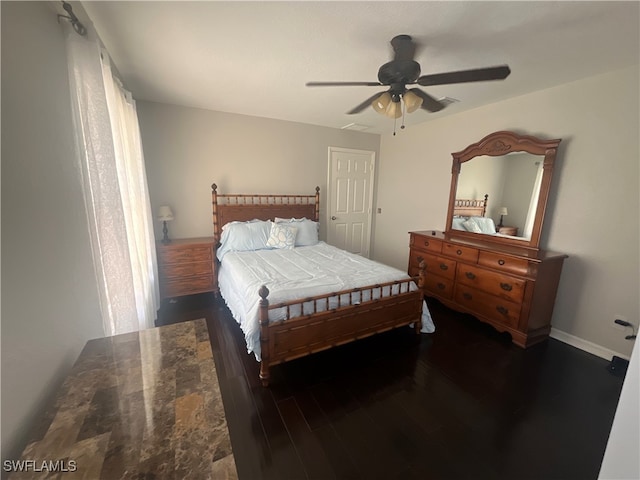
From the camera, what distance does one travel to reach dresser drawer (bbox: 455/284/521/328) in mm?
2555

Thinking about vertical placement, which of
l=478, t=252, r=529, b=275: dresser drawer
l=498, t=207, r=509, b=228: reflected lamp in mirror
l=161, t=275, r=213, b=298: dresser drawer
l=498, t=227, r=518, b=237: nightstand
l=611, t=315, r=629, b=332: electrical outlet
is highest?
l=498, t=207, r=509, b=228: reflected lamp in mirror

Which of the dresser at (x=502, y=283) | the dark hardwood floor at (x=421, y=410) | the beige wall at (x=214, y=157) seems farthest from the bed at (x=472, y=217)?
the beige wall at (x=214, y=157)

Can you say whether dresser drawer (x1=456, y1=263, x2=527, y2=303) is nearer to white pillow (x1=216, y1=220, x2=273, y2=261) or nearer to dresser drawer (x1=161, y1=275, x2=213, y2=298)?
white pillow (x1=216, y1=220, x2=273, y2=261)

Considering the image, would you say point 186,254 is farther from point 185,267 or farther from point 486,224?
point 486,224

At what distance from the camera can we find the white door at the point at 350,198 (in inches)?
180

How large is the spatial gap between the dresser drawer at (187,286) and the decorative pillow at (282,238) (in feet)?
3.04

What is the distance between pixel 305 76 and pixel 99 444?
274 centimetres

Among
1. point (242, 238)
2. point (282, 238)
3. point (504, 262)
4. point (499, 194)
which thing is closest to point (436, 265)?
point (504, 262)

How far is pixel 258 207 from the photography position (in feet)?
12.8

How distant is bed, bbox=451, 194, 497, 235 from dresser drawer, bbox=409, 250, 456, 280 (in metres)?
0.58

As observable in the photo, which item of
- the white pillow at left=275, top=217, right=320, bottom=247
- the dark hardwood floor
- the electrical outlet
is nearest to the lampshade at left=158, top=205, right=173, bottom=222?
the white pillow at left=275, top=217, right=320, bottom=247

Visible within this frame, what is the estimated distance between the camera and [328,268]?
8.99 ft

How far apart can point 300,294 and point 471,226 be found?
2.52 metres

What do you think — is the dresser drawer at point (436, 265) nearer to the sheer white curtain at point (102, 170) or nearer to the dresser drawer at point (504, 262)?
the dresser drawer at point (504, 262)
